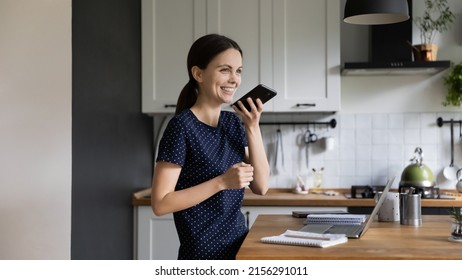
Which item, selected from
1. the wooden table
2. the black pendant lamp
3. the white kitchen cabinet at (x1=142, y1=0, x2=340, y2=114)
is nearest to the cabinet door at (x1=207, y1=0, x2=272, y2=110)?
the white kitchen cabinet at (x1=142, y1=0, x2=340, y2=114)

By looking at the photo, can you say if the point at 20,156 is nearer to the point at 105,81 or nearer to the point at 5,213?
the point at 5,213

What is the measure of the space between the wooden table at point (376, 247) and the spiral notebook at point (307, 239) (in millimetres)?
21

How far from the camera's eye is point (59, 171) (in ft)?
9.56

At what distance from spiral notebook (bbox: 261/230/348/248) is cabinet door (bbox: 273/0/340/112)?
2.14m

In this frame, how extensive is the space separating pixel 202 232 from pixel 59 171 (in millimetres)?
1140

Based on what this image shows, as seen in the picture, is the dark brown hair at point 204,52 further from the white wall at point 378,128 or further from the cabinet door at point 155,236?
the white wall at point 378,128

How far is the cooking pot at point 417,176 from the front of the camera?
4113mm

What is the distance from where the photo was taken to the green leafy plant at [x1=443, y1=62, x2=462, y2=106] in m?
4.32

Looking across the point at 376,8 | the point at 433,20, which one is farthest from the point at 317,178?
the point at 376,8

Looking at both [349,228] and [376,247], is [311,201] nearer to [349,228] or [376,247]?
[349,228]

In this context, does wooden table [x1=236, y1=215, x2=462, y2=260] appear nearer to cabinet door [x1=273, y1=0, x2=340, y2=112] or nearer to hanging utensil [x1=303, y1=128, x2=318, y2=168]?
cabinet door [x1=273, y1=0, x2=340, y2=112]

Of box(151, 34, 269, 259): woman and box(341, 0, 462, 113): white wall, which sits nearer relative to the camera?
box(151, 34, 269, 259): woman

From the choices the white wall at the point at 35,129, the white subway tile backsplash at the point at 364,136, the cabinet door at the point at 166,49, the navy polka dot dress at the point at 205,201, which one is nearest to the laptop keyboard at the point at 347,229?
the navy polka dot dress at the point at 205,201

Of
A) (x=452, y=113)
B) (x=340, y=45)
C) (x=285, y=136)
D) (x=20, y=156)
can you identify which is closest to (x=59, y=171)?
(x=20, y=156)
